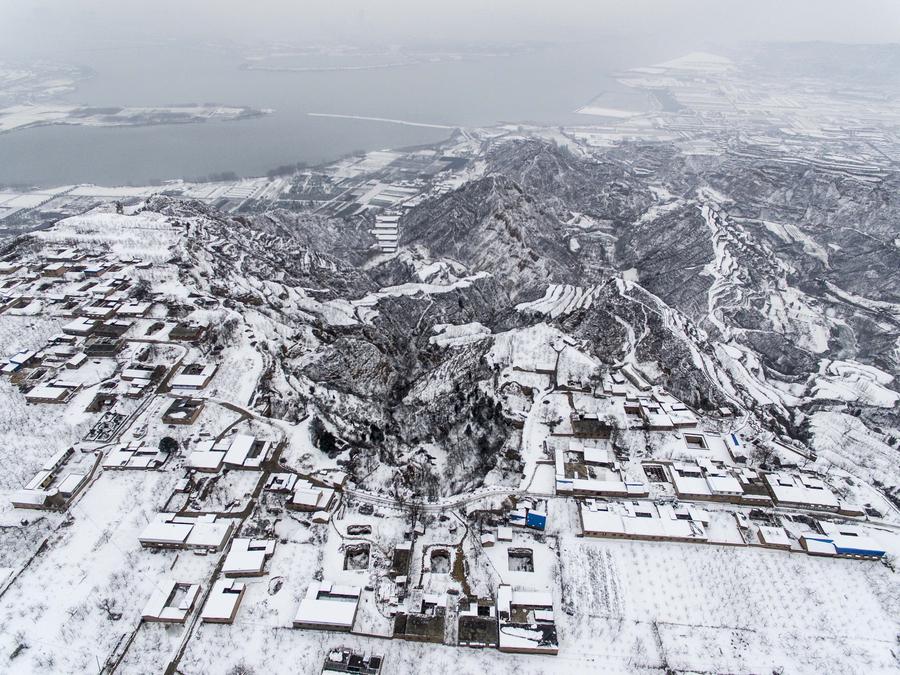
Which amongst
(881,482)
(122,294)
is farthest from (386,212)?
(881,482)

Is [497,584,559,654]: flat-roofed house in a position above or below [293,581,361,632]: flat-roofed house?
above

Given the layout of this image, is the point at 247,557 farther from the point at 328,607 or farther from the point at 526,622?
the point at 526,622

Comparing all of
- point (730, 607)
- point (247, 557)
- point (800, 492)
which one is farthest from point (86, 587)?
point (800, 492)

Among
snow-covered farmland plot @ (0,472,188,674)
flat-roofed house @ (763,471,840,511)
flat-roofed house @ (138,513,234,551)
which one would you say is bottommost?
snow-covered farmland plot @ (0,472,188,674)

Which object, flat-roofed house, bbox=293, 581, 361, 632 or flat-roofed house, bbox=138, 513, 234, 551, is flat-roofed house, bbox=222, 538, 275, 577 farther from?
flat-roofed house, bbox=293, 581, 361, 632

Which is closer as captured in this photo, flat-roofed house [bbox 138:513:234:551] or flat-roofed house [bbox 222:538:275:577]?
flat-roofed house [bbox 222:538:275:577]

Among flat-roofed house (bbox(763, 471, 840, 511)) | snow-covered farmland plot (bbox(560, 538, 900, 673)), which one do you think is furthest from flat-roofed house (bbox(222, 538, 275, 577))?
flat-roofed house (bbox(763, 471, 840, 511))

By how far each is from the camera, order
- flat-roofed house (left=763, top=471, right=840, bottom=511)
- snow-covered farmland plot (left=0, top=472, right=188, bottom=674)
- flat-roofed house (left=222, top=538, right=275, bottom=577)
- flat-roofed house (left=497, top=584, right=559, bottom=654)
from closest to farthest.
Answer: snow-covered farmland plot (left=0, top=472, right=188, bottom=674), flat-roofed house (left=497, top=584, right=559, bottom=654), flat-roofed house (left=222, top=538, right=275, bottom=577), flat-roofed house (left=763, top=471, right=840, bottom=511)

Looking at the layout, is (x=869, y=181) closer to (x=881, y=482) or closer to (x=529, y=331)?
(x=881, y=482)
